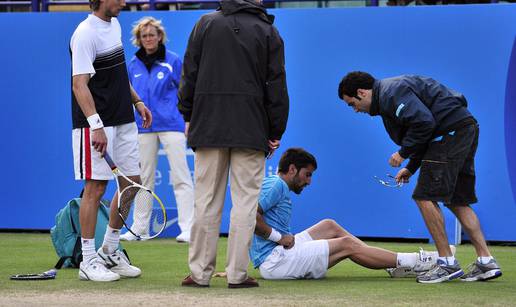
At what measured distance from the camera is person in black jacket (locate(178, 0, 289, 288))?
25.0 ft

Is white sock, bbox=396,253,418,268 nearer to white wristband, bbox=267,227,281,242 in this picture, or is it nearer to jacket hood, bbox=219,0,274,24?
white wristband, bbox=267,227,281,242

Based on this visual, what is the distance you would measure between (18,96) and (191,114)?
230 inches

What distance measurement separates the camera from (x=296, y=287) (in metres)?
7.92

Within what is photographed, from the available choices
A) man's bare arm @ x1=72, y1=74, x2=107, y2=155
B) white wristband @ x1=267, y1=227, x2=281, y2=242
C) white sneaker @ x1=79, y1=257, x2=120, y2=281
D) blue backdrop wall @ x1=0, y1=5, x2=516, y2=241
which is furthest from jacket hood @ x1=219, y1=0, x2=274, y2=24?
blue backdrop wall @ x1=0, y1=5, x2=516, y2=241

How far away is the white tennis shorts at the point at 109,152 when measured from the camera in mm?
8148

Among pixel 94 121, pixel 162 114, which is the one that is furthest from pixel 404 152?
pixel 162 114

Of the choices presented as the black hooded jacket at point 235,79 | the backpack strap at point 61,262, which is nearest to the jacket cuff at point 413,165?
the black hooded jacket at point 235,79

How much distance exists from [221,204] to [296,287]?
2.67ft

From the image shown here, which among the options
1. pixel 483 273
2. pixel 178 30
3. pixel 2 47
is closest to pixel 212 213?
pixel 483 273

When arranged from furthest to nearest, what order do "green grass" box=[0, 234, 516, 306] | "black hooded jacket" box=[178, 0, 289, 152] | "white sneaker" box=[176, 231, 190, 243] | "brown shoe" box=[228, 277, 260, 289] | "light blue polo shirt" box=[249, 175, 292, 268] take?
"white sneaker" box=[176, 231, 190, 243] → "light blue polo shirt" box=[249, 175, 292, 268] → "brown shoe" box=[228, 277, 260, 289] → "black hooded jacket" box=[178, 0, 289, 152] → "green grass" box=[0, 234, 516, 306]

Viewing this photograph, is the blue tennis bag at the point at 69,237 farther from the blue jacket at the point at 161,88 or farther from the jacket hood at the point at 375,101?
the jacket hood at the point at 375,101

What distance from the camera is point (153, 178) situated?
12.2 m

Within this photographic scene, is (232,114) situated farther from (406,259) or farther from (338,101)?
(338,101)

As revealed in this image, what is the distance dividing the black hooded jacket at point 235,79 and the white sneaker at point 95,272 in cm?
124
